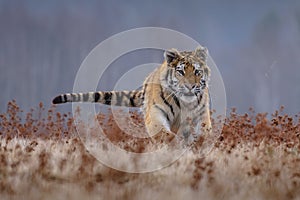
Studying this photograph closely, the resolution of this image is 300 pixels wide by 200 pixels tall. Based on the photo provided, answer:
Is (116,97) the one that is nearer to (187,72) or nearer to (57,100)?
(57,100)

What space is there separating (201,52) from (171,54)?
0.73 m

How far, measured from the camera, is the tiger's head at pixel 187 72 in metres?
9.59

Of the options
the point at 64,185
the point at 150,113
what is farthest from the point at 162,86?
the point at 64,185

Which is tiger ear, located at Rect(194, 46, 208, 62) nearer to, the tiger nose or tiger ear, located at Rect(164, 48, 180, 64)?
tiger ear, located at Rect(164, 48, 180, 64)

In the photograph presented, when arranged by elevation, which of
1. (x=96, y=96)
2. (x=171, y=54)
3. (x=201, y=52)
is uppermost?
(x=201, y=52)

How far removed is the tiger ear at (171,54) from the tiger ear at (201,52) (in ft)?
1.59

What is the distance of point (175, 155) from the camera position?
7836mm

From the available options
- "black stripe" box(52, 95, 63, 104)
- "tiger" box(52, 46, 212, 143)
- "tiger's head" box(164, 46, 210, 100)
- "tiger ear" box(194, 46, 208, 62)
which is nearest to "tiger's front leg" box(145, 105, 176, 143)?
"tiger" box(52, 46, 212, 143)

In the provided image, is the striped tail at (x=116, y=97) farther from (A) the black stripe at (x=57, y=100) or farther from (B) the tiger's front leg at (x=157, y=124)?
(B) the tiger's front leg at (x=157, y=124)

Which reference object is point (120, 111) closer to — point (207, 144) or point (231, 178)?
point (207, 144)

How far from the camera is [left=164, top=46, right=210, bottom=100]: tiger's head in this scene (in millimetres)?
9586

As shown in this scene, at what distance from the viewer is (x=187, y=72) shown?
9.61 m

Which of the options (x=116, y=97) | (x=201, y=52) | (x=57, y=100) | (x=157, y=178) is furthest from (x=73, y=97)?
(x=157, y=178)

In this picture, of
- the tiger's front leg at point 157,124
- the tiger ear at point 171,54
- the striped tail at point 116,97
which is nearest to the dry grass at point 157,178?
the tiger's front leg at point 157,124
